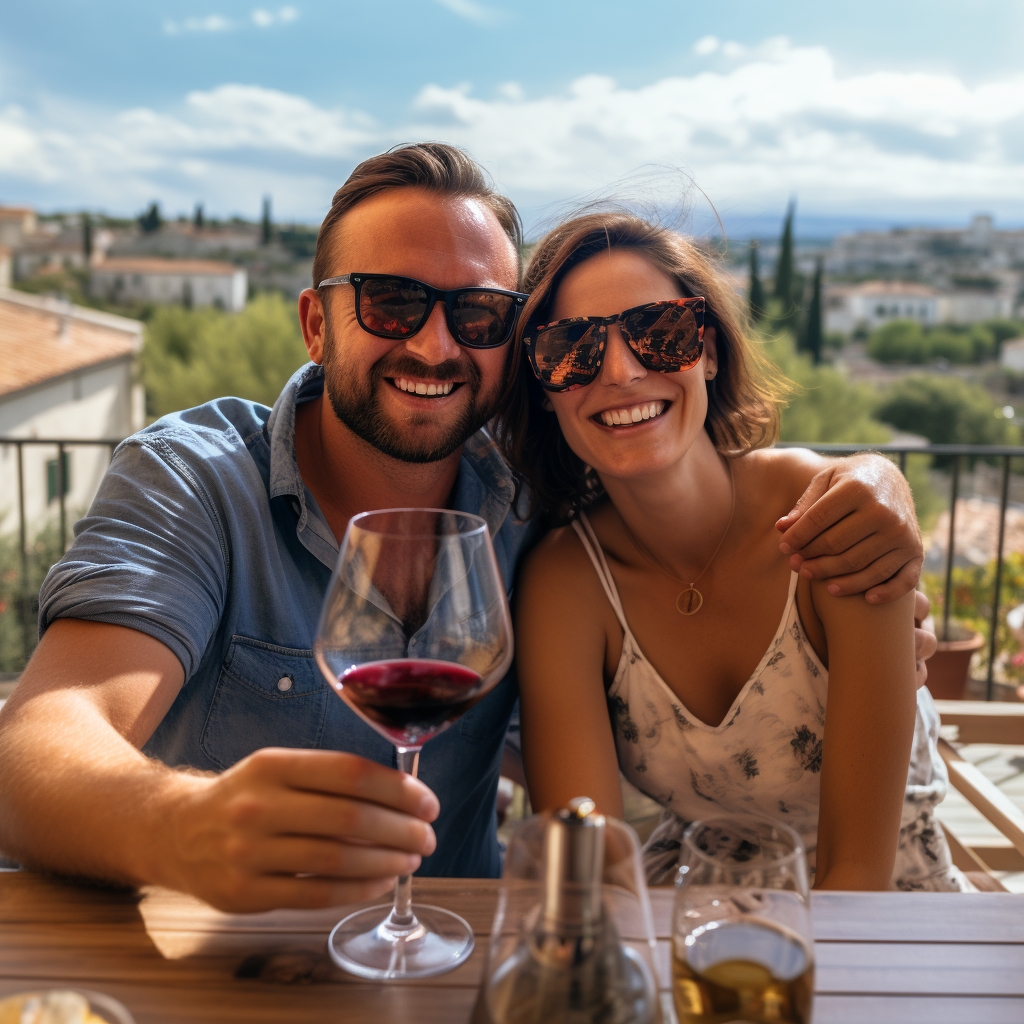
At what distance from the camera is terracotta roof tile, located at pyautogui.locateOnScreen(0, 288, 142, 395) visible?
24.2 meters

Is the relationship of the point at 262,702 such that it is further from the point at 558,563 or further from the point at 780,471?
the point at 780,471

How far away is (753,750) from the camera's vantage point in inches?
62.5

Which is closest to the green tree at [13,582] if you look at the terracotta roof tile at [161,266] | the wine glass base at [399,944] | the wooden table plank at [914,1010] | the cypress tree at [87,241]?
the wine glass base at [399,944]

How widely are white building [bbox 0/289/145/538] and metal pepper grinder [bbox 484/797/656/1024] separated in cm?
2407

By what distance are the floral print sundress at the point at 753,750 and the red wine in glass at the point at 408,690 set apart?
82 centimetres

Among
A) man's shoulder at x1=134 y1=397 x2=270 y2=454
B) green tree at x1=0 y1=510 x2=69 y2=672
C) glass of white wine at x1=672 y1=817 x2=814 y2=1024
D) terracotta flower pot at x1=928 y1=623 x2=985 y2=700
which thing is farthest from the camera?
green tree at x1=0 y1=510 x2=69 y2=672

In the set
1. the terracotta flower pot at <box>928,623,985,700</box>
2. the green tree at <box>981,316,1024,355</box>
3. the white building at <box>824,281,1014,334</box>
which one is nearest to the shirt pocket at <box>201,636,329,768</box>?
the terracotta flower pot at <box>928,623,985,700</box>

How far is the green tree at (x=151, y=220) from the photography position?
43469mm

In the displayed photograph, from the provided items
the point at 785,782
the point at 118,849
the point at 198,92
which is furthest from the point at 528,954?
the point at 198,92

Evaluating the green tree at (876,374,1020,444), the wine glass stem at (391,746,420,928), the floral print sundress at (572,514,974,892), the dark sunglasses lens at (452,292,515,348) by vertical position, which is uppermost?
the dark sunglasses lens at (452,292,515,348)

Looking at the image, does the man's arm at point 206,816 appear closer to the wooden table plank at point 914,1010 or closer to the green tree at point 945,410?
the wooden table plank at point 914,1010

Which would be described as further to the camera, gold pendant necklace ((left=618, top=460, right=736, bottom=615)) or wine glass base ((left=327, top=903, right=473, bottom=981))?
gold pendant necklace ((left=618, top=460, right=736, bottom=615))

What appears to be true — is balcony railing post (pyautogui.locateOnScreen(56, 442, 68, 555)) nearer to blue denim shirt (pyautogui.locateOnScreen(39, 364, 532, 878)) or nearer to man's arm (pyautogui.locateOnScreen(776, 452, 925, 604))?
blue denim shirt (pyautogui.locateOnScreen(39, 364, 532, 878))

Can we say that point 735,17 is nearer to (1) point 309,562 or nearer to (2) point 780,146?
(2) point 780,146
